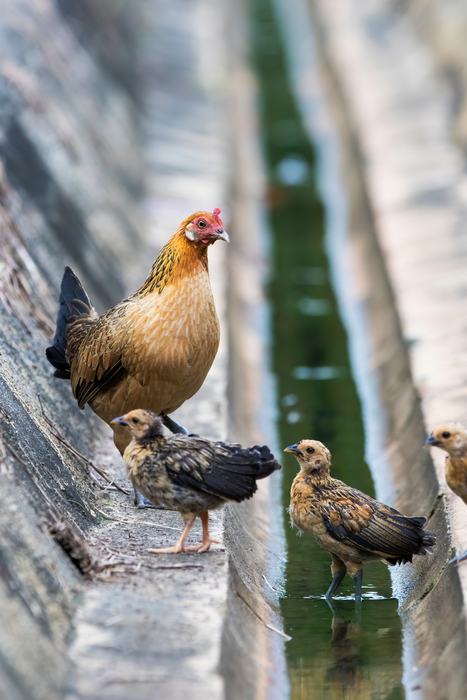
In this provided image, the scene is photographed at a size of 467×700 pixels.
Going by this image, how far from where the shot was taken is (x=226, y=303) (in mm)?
10391

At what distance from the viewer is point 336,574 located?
5.96 meters

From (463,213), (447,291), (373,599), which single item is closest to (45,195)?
(447,291)

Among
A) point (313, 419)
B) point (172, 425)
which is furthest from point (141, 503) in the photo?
point (313, 419)

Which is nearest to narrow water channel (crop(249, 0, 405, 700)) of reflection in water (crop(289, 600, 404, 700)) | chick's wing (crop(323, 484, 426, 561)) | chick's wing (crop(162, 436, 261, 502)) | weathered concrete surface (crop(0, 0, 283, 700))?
reflection in water (crop(289, 600, 404, 700))

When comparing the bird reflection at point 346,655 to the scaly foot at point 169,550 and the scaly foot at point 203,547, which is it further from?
the scaly foot at point 169,550

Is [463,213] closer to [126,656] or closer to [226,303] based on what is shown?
[226,303]

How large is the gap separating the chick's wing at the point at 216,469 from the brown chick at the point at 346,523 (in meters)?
0.57

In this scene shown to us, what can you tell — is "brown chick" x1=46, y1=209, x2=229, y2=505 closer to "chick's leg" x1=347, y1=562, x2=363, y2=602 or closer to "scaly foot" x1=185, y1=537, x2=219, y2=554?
"scaly foot" x1=185, y1=537, x2=219, y2=554

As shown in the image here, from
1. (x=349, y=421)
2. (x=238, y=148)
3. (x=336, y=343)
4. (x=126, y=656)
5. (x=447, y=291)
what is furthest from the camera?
(x=238, y=148)

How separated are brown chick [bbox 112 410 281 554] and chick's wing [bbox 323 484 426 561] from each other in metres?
0.53

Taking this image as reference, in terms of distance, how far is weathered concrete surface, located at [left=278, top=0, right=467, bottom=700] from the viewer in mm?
5551

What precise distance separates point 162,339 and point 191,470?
100 centimetres

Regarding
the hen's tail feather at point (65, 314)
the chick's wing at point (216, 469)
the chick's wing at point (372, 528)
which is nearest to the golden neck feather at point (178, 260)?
the hen's tail feather at point (65, 314)

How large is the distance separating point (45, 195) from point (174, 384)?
452cm
